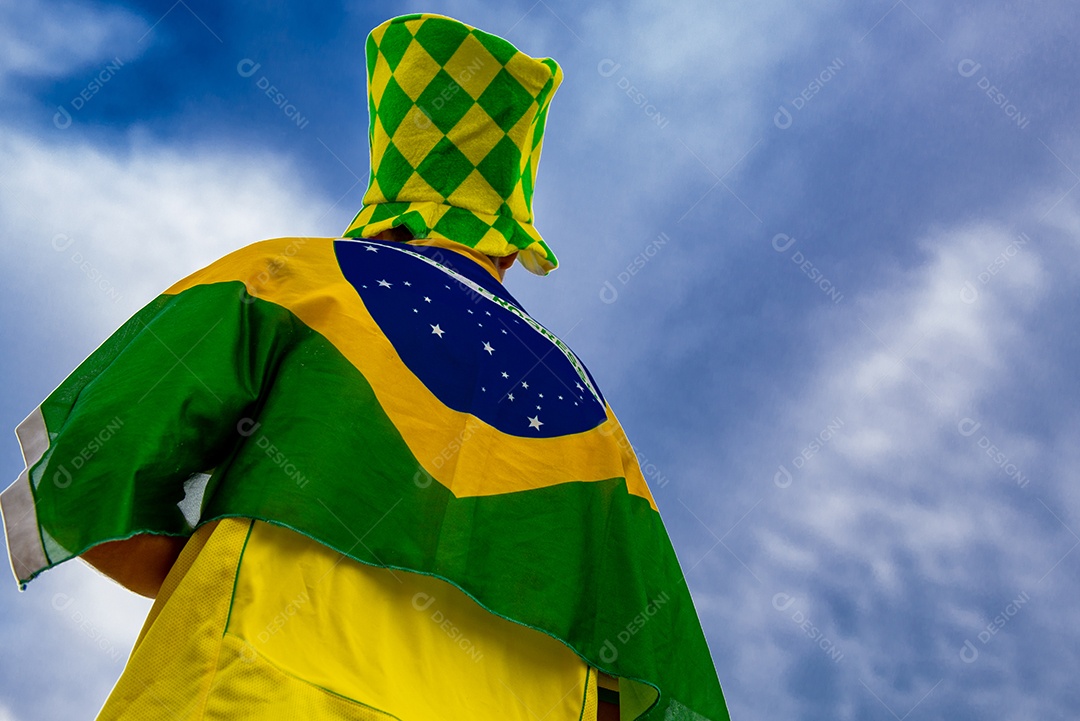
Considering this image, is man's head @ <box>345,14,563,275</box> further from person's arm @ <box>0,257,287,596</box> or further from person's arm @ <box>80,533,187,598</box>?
person's arm @ <box>80,533,187,598</box>

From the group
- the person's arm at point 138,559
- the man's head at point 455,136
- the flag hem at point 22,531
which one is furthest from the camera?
the man's head at point 455,136

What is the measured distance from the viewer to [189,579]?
1.08 m

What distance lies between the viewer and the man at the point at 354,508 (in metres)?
1.05

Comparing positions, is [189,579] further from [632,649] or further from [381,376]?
[632,649]

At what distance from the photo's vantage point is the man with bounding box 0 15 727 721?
1.05 metres

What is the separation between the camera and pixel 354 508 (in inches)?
45.5

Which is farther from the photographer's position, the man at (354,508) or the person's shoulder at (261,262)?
the person's shoulder at (261,262)

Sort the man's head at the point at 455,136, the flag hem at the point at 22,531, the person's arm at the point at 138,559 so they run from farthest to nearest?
the man's head at the point at 455,136
the person's arm at the point at 138,559
the flag hem at the point at 22,531

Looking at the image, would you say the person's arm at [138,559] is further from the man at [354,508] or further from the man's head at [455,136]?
the man's head at [455,136]

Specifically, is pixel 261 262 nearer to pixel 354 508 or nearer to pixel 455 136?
pixel 354 508

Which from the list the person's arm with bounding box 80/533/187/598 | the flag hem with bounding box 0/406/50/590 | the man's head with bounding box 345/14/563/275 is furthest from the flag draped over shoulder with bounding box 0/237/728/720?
the man's head with bounding box 345/14/563/275

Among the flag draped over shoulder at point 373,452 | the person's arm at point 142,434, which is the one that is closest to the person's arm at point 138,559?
the person's arm at point 142,434

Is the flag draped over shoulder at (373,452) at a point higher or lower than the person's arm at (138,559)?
higher

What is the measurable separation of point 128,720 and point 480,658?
41 cm
